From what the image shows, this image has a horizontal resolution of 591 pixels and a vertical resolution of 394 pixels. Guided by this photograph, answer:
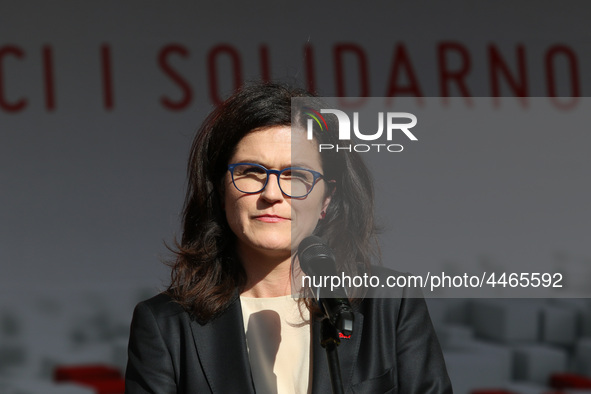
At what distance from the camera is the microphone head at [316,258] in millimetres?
1226

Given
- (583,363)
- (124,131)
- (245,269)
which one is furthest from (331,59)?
(245,269)

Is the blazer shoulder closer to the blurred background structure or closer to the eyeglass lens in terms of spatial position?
the eyeglass lens

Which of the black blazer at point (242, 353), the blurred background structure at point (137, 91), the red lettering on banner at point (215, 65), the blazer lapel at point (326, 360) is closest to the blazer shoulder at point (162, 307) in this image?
the black blazer at point (242, 353)

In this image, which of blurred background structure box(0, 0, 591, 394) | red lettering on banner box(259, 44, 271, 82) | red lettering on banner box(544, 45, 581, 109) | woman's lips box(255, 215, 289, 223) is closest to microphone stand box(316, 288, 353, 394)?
woman's lips box(255, 215, 289, 223)

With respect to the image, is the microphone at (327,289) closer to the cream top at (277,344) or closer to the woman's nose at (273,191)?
the woman's nose at (273,191)

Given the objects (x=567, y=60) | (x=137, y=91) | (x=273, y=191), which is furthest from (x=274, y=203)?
(x=567, y=60)

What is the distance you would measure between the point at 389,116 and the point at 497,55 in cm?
333

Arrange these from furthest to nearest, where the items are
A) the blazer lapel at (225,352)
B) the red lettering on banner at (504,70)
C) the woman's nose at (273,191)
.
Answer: the red lettering on banner at (504,70) < the blazer lapel at (225,352) < the woman's nose at (273,191)

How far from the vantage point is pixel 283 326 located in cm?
156

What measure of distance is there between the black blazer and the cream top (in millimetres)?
30

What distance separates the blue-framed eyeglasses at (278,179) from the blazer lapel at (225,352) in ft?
0.88

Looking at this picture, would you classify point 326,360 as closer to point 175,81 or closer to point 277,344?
point 277,344

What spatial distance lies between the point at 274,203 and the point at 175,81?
11.0ft

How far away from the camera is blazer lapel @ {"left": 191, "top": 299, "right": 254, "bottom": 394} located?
4.84 feet
